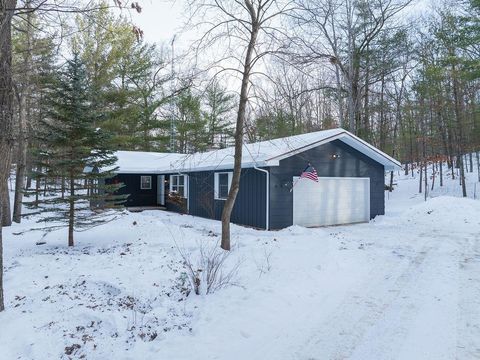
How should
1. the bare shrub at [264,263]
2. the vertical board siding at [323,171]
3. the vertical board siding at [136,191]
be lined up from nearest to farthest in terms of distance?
the bare shrub at [264,263] → the vertical board siding at [323,171] → the vertical board siding at [136,191]

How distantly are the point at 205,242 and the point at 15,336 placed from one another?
4.96m

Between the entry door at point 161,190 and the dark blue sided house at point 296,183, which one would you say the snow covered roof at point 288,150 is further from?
the entry door at point 161,190

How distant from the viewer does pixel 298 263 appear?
6.65m

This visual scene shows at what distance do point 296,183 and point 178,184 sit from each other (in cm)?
762

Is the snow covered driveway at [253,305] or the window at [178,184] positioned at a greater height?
the window at [178,184]

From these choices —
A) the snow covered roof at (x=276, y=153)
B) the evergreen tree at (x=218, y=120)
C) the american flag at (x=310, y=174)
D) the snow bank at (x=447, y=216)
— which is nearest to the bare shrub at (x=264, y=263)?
the snow covered roof at (x=276, y=153)

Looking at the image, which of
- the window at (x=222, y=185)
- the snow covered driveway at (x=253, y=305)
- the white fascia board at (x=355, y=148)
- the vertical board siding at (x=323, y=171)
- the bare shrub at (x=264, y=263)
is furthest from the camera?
the window at (x=222, y=185)

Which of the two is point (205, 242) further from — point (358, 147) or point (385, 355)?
point (358, 147)

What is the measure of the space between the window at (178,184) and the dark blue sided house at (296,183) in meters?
0.11

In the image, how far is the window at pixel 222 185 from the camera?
1405 centimetres

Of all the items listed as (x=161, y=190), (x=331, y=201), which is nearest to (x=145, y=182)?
(x=161, y=190)

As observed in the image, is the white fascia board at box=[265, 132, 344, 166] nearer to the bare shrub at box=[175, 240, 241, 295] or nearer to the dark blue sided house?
the dark blue sided house

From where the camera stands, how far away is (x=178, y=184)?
18.1m

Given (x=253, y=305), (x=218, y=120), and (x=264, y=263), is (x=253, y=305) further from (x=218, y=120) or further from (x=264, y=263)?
(x=218, y=120)
